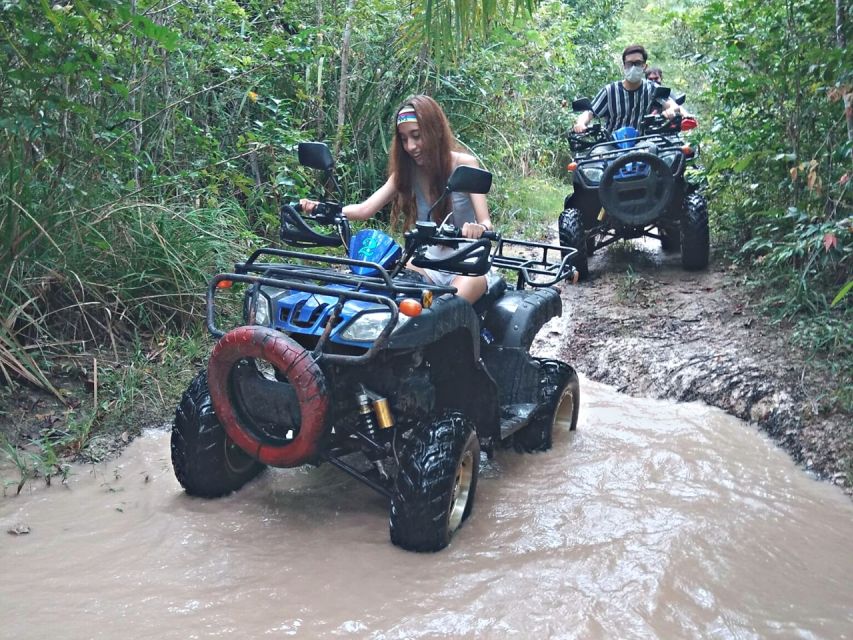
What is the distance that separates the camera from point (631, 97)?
801cm

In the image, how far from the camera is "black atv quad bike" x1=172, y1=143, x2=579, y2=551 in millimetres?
2980

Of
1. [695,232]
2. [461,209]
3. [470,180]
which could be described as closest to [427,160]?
[461,209]

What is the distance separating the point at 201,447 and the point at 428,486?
101cm

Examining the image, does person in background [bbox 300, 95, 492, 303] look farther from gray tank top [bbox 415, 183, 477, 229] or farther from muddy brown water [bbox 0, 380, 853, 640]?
muddy brown water [bbox 0, 380, 853, 640]

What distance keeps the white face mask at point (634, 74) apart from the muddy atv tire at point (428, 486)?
575 centimetres

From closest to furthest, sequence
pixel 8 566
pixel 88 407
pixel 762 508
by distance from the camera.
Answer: pixel 8 566, pixel 762 508, pixel 88 407

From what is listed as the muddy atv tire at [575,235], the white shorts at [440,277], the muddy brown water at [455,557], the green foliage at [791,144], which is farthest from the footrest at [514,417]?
the muddy atv tire at [575,235]

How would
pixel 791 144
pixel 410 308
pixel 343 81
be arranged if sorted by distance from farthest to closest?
pixel 343 81 < pixel 791 144 < pixel 410 308

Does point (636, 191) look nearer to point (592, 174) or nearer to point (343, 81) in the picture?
point (592, 174)

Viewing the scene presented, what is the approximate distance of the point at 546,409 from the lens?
14.1 feet

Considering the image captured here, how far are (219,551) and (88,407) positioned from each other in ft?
5.43

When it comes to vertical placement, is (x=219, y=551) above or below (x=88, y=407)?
below

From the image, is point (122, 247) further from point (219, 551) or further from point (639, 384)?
point (639, 384)

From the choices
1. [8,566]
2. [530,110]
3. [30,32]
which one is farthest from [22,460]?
[530,110]
